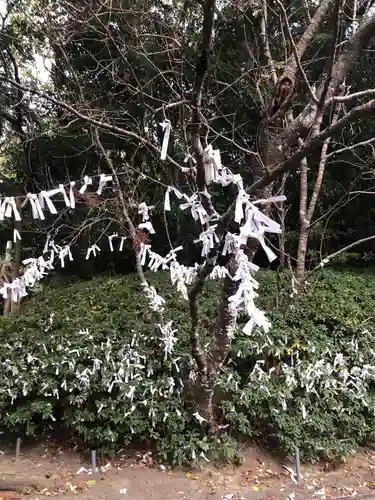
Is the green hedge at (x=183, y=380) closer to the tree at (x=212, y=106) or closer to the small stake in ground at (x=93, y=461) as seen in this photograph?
the small stake in ground at (x=93, y=461)

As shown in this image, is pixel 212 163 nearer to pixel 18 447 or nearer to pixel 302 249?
pixel 302 249

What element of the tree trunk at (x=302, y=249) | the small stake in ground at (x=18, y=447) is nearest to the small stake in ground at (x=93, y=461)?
the small stake in ground at (x=18, y=447)

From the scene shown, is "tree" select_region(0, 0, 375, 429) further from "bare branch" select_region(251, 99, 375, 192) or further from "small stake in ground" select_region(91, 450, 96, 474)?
"small stake in ground" select_region(91, 450, 96, 474)

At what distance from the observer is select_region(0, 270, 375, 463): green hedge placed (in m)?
4.08

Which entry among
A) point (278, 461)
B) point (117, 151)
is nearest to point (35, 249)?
point (117, 151)

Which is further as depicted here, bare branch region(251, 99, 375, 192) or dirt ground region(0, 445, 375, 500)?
dirt ground region(0, 445, 375, 500)

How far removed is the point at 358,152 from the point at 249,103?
2.21 meters

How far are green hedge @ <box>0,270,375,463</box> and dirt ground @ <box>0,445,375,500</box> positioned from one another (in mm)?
172

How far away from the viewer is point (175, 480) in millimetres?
3830

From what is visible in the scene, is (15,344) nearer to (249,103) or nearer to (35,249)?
(35,249)

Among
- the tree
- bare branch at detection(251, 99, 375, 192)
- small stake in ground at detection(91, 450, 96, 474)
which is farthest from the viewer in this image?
small stake in ground at detection(91, 450, 96, 474)

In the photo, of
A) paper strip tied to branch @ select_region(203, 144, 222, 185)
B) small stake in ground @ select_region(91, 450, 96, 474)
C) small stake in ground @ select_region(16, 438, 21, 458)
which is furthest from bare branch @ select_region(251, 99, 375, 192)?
small stake in ground @ select_region(16, 438, 21, 458)

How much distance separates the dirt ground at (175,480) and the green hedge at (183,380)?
0.17 meters

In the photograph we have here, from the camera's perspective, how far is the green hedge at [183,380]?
13.4ft
